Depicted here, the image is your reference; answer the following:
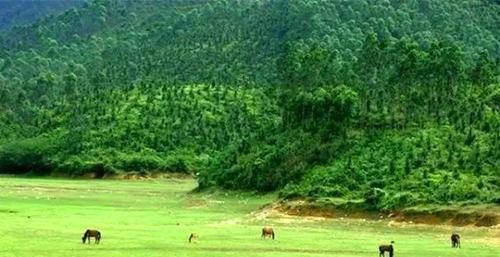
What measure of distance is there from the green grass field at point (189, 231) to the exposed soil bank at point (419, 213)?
50.6 inches

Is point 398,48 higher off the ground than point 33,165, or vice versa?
point 398,48

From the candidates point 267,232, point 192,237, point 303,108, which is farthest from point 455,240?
point 303,108

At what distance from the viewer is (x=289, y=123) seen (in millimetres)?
88812

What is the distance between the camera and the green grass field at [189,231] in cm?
4206

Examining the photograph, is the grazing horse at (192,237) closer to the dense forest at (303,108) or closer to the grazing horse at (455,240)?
the grazing horse at (455,240)

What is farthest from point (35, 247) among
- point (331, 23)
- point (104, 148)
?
point (331, 23)

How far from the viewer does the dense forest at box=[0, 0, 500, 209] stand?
236 ft

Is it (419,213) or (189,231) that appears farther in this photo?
(419,213)

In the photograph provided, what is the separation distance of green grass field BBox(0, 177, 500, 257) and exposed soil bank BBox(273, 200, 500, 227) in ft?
4.21

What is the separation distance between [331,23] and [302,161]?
89235 millimetres

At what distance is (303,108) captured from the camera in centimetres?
8475

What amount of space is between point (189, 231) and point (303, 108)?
113ft

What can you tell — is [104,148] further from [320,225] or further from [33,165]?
[320,225]

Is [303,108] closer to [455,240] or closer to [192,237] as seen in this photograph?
[455,240]
